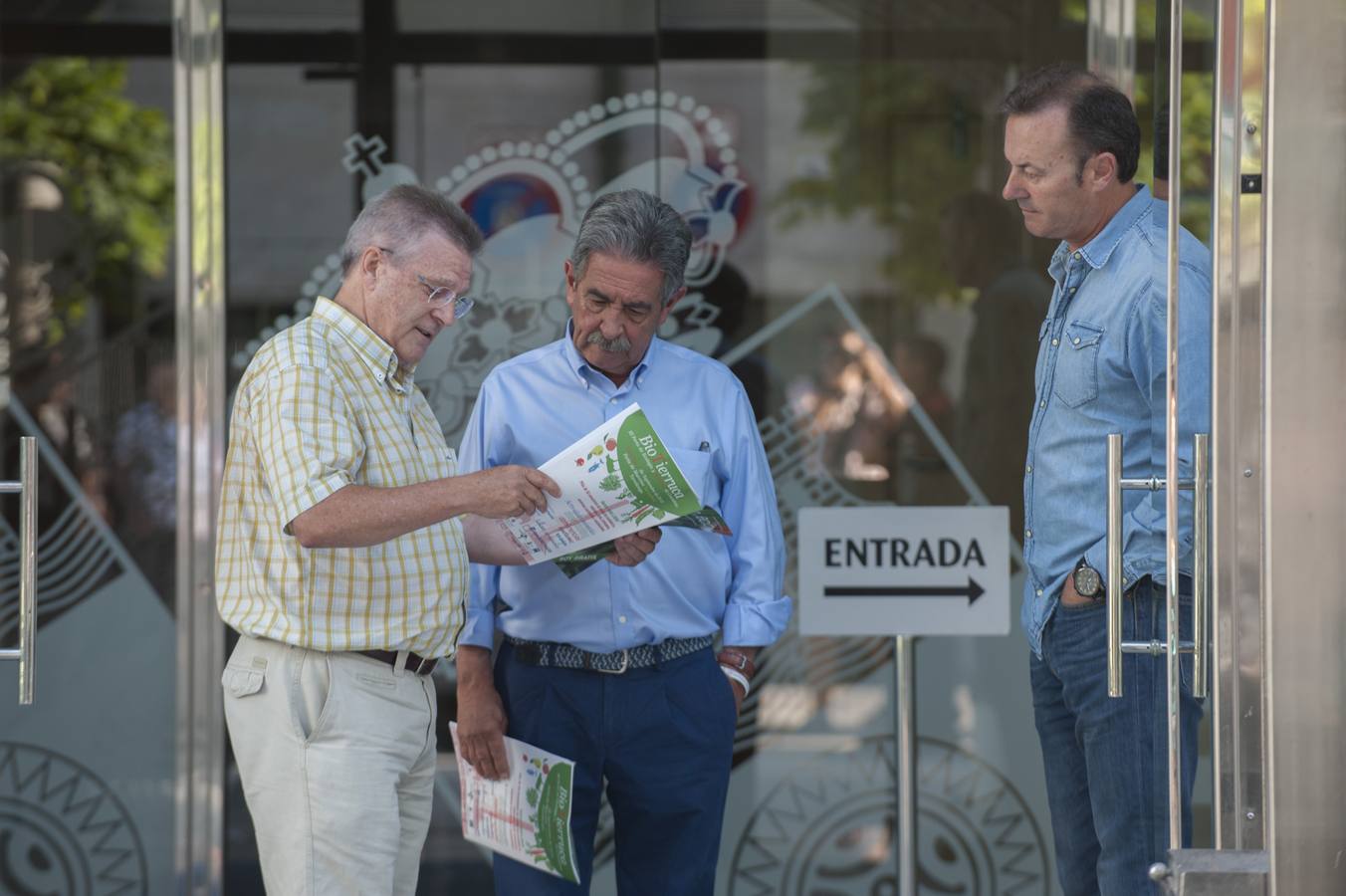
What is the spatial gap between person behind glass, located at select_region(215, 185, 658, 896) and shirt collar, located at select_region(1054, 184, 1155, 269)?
102 cm

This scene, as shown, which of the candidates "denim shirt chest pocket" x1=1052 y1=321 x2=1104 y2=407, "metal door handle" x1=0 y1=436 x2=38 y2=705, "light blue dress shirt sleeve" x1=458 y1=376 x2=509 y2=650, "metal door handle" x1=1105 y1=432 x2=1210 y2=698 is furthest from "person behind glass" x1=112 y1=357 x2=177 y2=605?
"metal door handle" x1=1105 y1=432 x2=1210 y2=698

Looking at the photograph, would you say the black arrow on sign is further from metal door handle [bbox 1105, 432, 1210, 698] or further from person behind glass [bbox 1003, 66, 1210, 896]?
metal door handle [bbox 1105, 432, 1210, 698]

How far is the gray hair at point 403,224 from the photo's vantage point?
3.00 m

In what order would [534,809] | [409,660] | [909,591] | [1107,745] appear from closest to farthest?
[1107,745]
[409,660]
[534,809]
[909,591]

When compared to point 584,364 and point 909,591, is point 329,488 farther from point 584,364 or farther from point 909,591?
point 909,591

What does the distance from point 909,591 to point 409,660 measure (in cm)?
173

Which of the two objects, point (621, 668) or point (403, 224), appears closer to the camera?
point (403, 224)

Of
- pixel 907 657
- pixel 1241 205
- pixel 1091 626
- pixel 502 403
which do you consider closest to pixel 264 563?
pixel 502 403

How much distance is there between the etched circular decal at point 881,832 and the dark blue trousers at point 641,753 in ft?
4.10

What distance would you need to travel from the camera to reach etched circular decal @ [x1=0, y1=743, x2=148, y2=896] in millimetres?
4699

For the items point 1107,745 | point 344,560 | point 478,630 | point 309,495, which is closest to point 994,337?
point 478,630

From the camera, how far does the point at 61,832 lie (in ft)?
15.5

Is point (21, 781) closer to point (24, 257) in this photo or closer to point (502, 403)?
point (24, 257)

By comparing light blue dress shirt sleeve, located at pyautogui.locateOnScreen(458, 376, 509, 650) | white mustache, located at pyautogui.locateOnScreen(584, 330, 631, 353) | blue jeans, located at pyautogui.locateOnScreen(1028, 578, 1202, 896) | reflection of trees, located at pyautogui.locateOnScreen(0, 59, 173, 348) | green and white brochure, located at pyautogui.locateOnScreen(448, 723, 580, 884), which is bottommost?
green and white brochure, located at pyautogui.locateOnScreen(448, 723, 580, 884)
